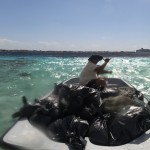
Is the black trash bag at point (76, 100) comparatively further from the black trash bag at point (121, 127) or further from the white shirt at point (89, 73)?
the white shirt at point (89, 73)

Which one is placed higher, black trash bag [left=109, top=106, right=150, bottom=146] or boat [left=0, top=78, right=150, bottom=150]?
black trash bag [left=109, top=106, right=150, bottom=146]

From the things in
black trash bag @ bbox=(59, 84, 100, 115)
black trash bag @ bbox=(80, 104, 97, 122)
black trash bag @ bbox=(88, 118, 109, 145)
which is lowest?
black trash bag @ bbox=(88, 118, 109, 145)

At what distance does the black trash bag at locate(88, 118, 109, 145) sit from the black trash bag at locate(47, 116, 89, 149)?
4.9 inches

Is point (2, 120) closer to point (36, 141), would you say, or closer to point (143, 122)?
point (36, 141)

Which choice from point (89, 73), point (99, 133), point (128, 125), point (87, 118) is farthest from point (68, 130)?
point (89, 73)

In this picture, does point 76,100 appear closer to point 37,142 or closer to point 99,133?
point 99,133

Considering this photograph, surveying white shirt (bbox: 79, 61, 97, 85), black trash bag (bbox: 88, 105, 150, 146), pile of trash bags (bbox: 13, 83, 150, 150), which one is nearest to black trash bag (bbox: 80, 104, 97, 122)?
pile of trash bags (bbox: 13, 83, 150, 150)

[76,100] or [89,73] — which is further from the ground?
[89,73]

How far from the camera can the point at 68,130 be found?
5051 millimetres

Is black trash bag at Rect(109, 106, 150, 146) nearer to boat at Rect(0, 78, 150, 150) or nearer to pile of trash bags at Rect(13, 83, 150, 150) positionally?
pile of trash bags at Rect(13, 83, 150, 150)

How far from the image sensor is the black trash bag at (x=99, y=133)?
A: 4797 mm

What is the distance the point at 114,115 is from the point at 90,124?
1.68ft

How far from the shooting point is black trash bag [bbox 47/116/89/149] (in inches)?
189

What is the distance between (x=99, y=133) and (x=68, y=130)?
0.57 metres
